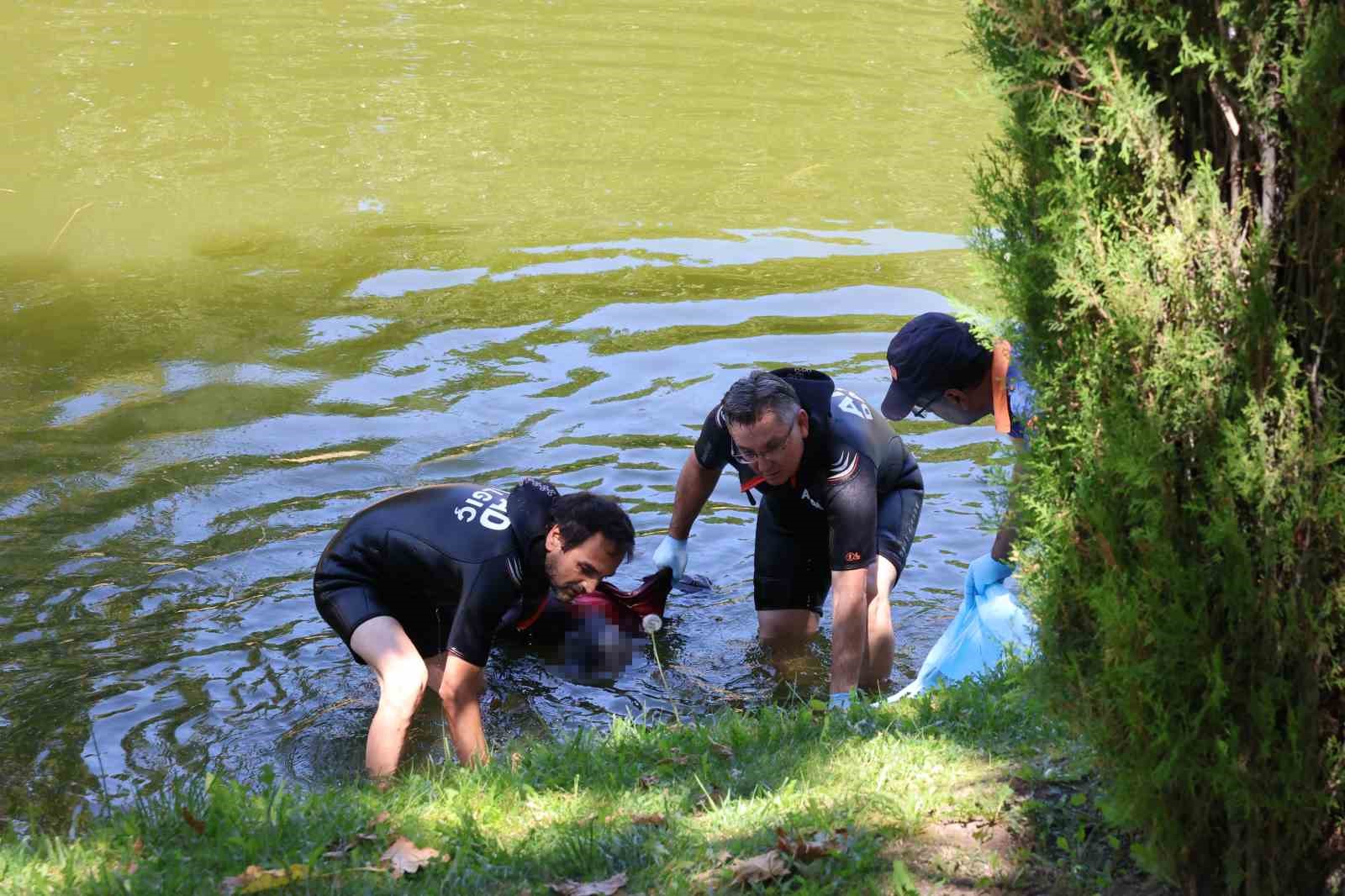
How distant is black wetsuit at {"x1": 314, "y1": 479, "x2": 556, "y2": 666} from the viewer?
5.25 meters

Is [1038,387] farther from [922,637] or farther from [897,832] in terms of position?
[922,637]

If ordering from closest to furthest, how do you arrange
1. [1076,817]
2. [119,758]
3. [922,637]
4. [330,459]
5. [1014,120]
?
[1014,120] → [1076,817] → [119,758] → [922,637] → [330,459]

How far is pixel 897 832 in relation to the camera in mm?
3617

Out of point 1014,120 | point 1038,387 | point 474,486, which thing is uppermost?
point 1014,120

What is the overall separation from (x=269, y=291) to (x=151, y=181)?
3.23m

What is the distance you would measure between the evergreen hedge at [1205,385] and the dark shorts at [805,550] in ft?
12.0

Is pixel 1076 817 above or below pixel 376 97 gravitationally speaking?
below

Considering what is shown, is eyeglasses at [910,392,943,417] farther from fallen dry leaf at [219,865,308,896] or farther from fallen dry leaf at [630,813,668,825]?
fallen dry leaf at [219,865,308,896]

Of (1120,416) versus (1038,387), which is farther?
(1038,387)

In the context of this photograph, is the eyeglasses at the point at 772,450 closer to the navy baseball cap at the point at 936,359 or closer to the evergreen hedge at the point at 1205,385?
the navy baseball cap at the point at 936,359

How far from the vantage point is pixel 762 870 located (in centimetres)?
345

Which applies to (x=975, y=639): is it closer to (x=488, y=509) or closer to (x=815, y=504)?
(x=815, y=504)

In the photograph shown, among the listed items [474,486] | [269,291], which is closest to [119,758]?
[474,486]

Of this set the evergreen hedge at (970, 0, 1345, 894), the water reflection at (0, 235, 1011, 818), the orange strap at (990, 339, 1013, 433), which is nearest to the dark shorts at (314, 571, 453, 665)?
the water reflection at (0, 235, 1011, 818)
